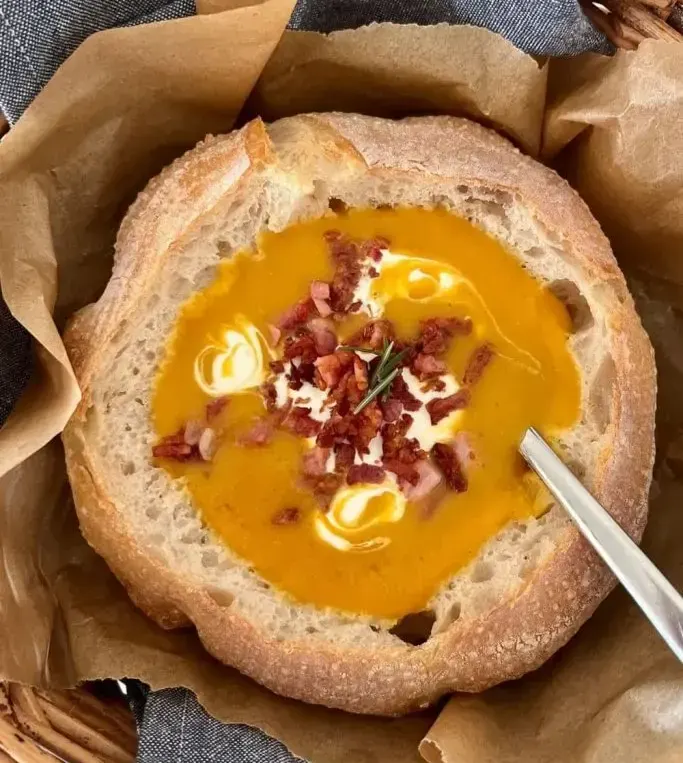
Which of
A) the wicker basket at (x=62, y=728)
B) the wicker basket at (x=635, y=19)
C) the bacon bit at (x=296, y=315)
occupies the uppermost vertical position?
the wicker basket at (x=635, y=19)

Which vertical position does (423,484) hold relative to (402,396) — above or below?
below

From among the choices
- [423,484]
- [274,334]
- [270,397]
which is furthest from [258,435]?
[423,484]

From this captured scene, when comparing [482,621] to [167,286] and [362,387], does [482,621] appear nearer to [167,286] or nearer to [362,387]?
[362,387]

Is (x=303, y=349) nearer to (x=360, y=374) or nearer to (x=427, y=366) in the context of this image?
(x=360, y=374)

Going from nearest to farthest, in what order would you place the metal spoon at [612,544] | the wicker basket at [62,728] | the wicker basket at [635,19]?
1. the metal spoon at [612,544]
2. the wicker basket at [62,728]
3. the wicker basket at [635,19]

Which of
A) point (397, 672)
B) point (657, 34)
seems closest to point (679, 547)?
point (397, 672)

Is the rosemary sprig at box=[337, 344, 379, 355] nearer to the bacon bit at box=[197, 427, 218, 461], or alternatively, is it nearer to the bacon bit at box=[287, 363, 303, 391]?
the bacon bit at box=[287, 363, 303, 391]

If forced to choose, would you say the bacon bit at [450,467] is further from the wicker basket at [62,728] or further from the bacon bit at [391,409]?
the wicker basket at [62,728]

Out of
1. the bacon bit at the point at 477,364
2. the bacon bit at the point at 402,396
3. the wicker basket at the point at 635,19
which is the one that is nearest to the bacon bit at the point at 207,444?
the bacon bit at the point at 402,396
